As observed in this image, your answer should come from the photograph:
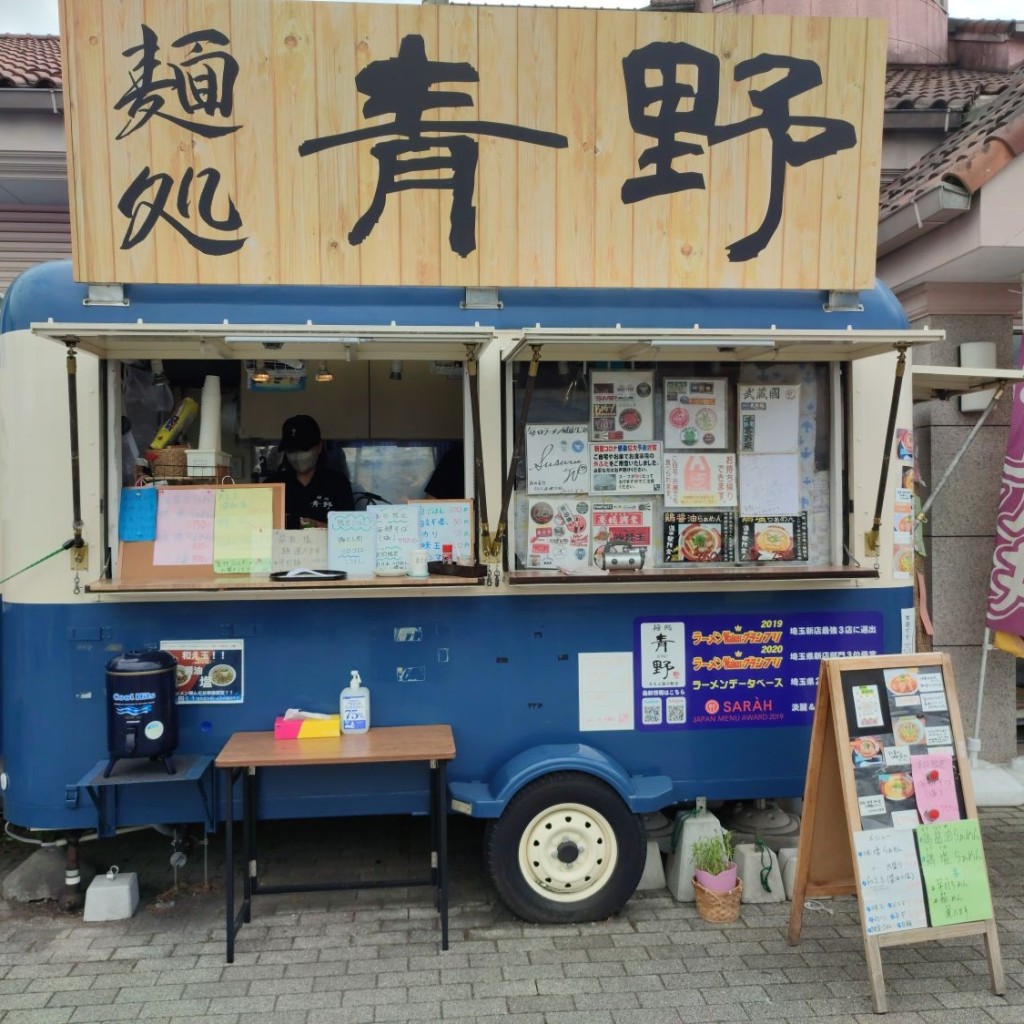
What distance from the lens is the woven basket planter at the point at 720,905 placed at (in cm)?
405

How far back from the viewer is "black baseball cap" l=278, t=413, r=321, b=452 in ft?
16.6

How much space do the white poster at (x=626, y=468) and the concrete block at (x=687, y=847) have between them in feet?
5.37

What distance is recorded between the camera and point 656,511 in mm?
4359

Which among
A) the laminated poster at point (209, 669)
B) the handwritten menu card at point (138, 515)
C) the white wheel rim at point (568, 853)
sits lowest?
the white wheel rim at point (568, 853)

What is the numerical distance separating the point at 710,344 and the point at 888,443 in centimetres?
106

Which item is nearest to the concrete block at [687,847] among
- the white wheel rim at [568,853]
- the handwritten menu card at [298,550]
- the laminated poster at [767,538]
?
the white wheel rim at [568,853]

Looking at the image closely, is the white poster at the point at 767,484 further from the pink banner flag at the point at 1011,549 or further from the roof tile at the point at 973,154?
the roof tile at the point at 973,154

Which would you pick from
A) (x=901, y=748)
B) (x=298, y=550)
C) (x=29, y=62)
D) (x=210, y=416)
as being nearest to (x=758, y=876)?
(x=901, y=748)

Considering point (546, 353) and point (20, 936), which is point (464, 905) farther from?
point (546, 353)

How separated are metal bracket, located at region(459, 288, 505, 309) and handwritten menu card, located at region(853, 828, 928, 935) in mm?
2777

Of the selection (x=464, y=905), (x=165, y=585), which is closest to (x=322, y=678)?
(x=165, y=585)

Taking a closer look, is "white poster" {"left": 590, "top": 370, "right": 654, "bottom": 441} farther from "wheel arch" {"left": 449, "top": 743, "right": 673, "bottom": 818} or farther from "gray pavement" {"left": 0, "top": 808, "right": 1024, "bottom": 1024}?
"gray pavement" {"left": 0, "top": 808, "right": 1024, "bottom": 1024}

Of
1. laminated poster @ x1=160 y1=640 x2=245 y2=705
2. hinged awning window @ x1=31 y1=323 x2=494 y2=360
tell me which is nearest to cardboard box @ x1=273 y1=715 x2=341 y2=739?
laminated poster @ x1=160 y1=640 x2=245 y2=705

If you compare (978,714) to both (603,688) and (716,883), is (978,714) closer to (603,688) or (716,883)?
(716,883)
